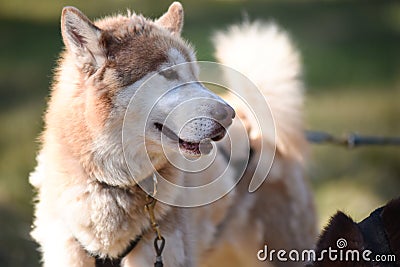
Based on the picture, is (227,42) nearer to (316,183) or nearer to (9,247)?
(9,247)

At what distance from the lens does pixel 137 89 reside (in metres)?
3.37

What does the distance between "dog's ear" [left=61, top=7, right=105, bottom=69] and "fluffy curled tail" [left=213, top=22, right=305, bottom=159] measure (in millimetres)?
1453

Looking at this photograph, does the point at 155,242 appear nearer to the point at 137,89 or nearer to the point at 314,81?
the point at 137,89

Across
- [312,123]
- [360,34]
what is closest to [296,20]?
[360,34]

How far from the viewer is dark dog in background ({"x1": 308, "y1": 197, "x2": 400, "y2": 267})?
9.95 feet

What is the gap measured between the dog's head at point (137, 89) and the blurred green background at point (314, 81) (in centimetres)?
291

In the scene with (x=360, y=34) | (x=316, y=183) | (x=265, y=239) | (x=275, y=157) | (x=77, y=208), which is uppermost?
(x=360, y=34)

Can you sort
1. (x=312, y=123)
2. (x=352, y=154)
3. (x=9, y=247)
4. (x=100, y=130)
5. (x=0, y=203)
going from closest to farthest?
(x=100, y=130), (x=9, y=247), (x=0, y=203), (x=352, y=154), (x=312, y=123)

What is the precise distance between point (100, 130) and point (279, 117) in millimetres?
1730

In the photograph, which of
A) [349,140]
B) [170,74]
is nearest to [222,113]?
[170,74]

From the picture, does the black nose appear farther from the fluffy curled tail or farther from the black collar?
the fluffy curled tail

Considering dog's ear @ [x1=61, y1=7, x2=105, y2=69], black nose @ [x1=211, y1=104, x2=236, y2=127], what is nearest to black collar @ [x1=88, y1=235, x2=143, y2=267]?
black nose @ [x1=211, y1=104, x2=236, y2=127]

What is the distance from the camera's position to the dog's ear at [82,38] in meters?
3.36

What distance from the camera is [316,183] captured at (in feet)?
28.1
